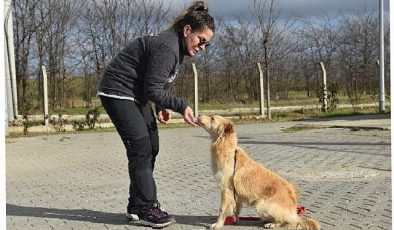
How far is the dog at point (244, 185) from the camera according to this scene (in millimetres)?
4297

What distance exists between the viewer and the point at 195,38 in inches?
176

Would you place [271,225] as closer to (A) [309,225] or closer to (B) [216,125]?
(A) [309,225]

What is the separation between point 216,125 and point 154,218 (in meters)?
1.04

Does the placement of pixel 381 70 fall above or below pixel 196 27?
above

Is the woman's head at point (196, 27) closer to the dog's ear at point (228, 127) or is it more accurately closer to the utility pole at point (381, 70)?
the dog's ear at point (228, 127)

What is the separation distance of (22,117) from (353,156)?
12226 mm

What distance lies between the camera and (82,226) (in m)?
4.77

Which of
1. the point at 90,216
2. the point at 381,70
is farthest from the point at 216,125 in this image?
the point at 381,70

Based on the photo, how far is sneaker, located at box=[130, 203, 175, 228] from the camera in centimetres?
458

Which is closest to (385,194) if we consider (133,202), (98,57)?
(133,202)

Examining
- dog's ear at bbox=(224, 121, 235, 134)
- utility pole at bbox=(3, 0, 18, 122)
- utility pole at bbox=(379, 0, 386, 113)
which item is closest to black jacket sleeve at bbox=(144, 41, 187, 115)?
dog's ear at bbox=(224, 121, 235, 134)

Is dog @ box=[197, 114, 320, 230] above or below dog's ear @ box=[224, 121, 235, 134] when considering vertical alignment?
below

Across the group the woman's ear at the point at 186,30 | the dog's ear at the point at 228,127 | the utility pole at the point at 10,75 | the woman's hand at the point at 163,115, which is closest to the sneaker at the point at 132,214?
the woman's hand at the point at 163,115

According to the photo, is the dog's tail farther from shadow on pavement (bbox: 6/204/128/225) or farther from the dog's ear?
shadow on pavement (bbox: 6/204/128/225)
